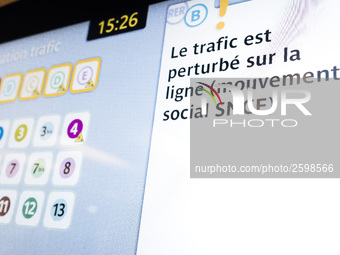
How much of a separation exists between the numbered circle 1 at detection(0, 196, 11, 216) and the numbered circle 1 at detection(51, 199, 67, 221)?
0.15m

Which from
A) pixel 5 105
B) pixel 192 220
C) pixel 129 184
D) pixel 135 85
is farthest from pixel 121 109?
pixel 5 105

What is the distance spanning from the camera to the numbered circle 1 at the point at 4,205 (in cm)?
74

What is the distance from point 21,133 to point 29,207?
20cm

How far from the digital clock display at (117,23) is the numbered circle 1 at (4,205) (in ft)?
1.51

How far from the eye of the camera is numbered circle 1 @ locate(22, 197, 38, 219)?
70 centimetres

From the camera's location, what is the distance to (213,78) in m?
0.62

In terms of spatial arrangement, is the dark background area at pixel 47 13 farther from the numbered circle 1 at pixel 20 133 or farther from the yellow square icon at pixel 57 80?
the numbered circle 1 at pixel 20 133

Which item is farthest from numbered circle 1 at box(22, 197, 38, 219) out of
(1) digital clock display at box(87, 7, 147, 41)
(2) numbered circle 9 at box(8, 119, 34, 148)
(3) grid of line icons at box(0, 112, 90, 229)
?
(1) digital clock display at box(87, 7, 147, 41)

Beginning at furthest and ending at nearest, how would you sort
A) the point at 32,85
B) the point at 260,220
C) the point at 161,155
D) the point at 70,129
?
the point at 32,85 < the point at 70,129 < the point at 161,155 < the point at 260,220

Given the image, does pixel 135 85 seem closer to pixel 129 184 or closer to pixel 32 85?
pixel 129 184

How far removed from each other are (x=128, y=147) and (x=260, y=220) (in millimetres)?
307

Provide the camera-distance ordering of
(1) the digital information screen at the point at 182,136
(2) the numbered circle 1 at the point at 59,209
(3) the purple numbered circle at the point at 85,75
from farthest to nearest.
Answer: (3) the purple numbered circle at the point at 85,75 < (2) the numbered circle 1 at the point at 59,209 < (1) the digital information screen at the point at 182,136

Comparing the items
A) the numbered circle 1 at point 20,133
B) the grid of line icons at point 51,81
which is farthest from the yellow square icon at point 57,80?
the numbered circle 1 at point 20,133

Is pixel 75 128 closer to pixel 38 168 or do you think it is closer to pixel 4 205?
pixel 38 168
